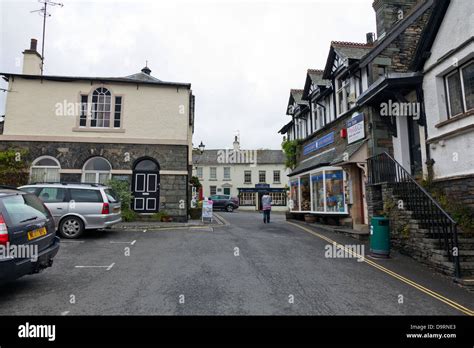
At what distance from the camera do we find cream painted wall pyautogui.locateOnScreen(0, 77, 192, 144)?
15078 millimetres

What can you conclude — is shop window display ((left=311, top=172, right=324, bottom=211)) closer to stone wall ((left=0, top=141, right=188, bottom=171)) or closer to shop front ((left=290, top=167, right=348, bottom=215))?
shop front ((left=290, top=167, right=348, bottom=215))

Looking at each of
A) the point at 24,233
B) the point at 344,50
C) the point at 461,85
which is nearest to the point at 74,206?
the point at 24,233

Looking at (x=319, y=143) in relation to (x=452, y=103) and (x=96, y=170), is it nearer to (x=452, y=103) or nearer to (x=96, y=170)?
(x=452, y=103)

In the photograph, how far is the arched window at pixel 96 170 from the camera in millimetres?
15031

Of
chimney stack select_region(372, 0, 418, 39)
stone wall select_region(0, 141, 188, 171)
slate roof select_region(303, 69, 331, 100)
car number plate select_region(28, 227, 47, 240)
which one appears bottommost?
car number plate select_region(28, 227, 47, 240)

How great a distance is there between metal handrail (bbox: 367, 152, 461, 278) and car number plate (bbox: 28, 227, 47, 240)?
325 inches

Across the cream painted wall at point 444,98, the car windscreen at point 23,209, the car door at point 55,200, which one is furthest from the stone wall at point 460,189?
the car door at point 55,200

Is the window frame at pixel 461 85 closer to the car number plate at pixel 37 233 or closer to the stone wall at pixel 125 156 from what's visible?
the car number plate at pixel 37 233

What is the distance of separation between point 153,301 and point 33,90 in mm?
15874

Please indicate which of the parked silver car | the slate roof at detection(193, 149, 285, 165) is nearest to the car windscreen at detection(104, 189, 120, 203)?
the parked silver car

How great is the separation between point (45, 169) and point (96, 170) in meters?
2.57

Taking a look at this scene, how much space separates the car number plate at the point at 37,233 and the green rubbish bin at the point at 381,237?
803 centimetres

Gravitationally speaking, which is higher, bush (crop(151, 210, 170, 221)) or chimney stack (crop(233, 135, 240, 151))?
chimney stack (crop(233, 135, 240, 151))
